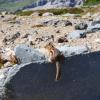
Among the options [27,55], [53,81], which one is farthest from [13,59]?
[53,81]

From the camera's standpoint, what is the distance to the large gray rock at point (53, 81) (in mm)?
13273

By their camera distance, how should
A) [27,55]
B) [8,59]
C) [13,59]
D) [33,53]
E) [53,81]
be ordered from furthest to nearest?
[8,59]
[13,59]
[27,55]
[33,53]
[53,81]

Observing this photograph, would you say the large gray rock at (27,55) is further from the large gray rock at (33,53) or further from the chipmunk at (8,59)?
the chipmunk at (8,59)

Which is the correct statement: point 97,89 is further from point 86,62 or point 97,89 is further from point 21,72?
point 21,72

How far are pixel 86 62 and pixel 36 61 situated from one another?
1958 millimetres

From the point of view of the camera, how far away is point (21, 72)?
43.2 feet

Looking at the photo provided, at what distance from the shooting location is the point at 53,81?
13977 millimetres

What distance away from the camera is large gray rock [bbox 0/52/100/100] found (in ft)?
43.5

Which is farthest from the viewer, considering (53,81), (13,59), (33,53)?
(13,59)

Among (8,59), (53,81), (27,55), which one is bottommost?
(8,59)

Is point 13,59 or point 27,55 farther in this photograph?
point 13,59

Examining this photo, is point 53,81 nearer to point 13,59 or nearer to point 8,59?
point 13,59

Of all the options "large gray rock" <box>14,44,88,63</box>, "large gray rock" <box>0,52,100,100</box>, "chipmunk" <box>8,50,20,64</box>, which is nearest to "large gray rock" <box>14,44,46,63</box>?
"large gray rock" <box>14,44,88,63</box>

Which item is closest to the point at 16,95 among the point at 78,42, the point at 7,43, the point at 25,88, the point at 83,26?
the point at 25,88
